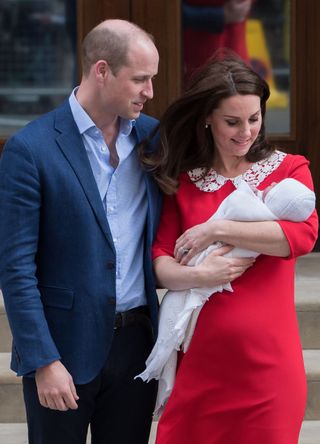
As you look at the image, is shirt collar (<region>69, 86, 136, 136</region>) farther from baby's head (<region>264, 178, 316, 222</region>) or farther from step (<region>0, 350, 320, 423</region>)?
step (<region>0, 350, 320, 423</region>)

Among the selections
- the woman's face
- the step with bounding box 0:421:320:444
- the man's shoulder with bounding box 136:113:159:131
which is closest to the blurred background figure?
the step with bounding box 0:421:320:444

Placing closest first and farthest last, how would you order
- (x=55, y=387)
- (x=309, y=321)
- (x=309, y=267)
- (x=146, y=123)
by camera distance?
(x=55, y=387), (x=146, y=123), (x=309, y=321), (x=309, y=267)

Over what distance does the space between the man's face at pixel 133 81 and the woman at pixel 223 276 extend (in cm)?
20

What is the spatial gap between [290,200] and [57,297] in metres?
0.70

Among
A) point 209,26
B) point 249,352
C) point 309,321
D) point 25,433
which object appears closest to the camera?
point 249,352

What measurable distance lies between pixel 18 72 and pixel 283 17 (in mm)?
1502

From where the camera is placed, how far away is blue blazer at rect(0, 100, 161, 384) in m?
3.09

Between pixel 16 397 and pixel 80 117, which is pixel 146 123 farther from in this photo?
pixel 16 397

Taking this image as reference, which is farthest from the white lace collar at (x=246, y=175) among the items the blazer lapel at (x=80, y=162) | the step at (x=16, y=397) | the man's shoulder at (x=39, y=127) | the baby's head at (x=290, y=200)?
the step at (x=16, y=397)

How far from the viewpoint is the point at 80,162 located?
126 inches

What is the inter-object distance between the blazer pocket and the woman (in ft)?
0.95

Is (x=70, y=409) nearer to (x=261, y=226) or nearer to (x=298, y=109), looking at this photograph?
(x=261, y=226)

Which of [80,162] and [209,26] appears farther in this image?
[209,26]

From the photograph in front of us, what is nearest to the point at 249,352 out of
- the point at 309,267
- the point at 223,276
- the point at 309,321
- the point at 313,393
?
the point at 223,276
